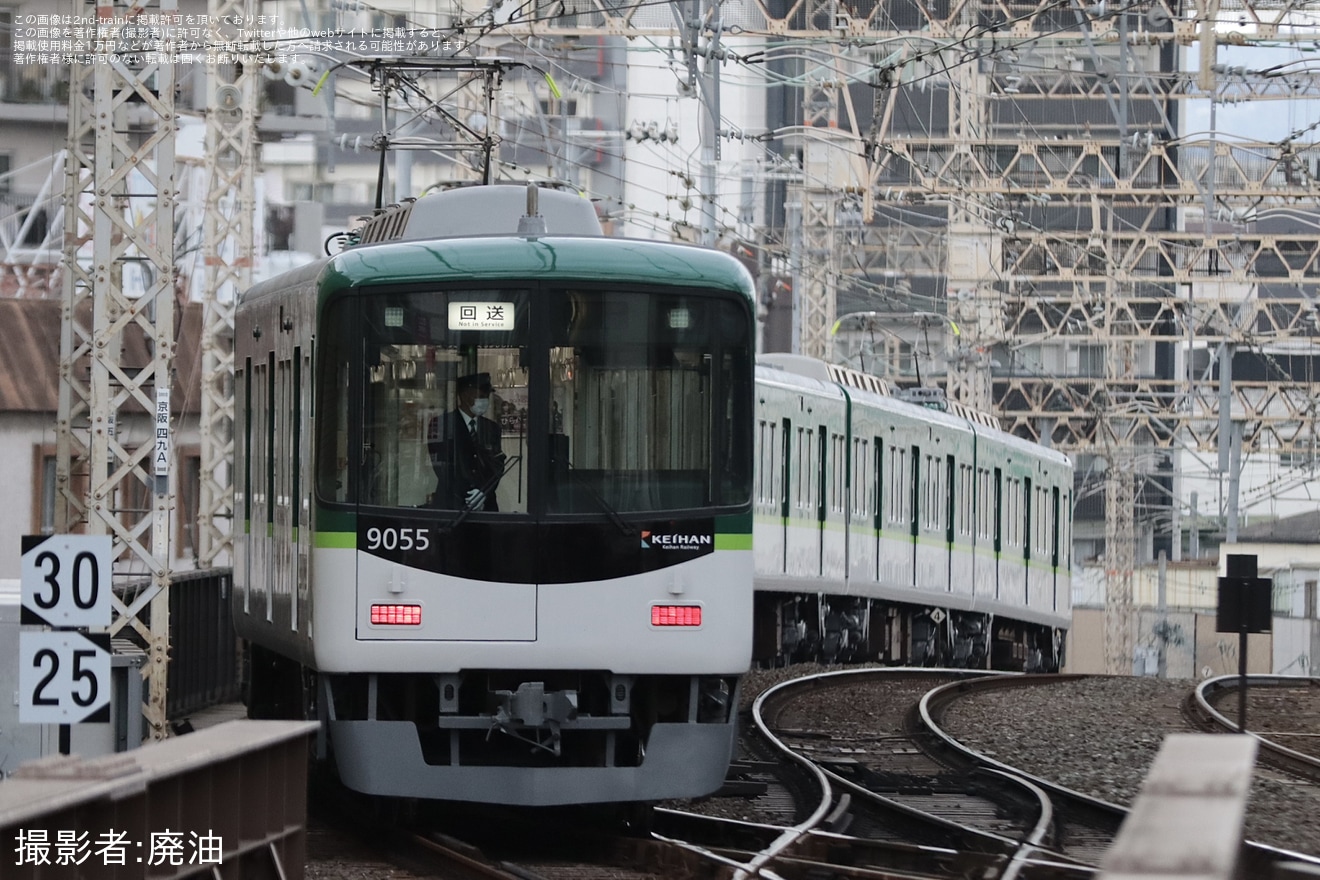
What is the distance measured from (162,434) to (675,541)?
5.92 meters

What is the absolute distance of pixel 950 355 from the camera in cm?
3991

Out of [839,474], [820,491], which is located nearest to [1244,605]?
[820,491]

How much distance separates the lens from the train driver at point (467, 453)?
998 centimetres

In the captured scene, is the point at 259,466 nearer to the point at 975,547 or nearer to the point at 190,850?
the point at 190,850

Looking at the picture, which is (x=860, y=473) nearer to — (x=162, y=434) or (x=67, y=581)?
(x=162, y=434)

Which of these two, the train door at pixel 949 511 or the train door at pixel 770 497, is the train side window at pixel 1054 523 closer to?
the train door at pixel 949 511

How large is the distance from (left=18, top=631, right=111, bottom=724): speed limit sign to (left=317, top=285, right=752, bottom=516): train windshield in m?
1.20

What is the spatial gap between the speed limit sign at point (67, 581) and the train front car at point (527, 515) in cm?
91

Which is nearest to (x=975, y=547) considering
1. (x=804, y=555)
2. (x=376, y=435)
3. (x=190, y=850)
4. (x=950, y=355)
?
(x=804, y=555)

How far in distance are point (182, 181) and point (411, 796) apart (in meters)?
31.3

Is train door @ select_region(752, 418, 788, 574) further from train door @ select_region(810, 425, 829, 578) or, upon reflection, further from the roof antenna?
the roof antenna

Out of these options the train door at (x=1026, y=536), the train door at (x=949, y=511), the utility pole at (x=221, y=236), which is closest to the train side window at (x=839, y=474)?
the train door at (x=949, y=511)

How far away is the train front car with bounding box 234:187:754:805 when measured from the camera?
32.4 feet

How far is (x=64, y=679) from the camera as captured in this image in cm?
957
